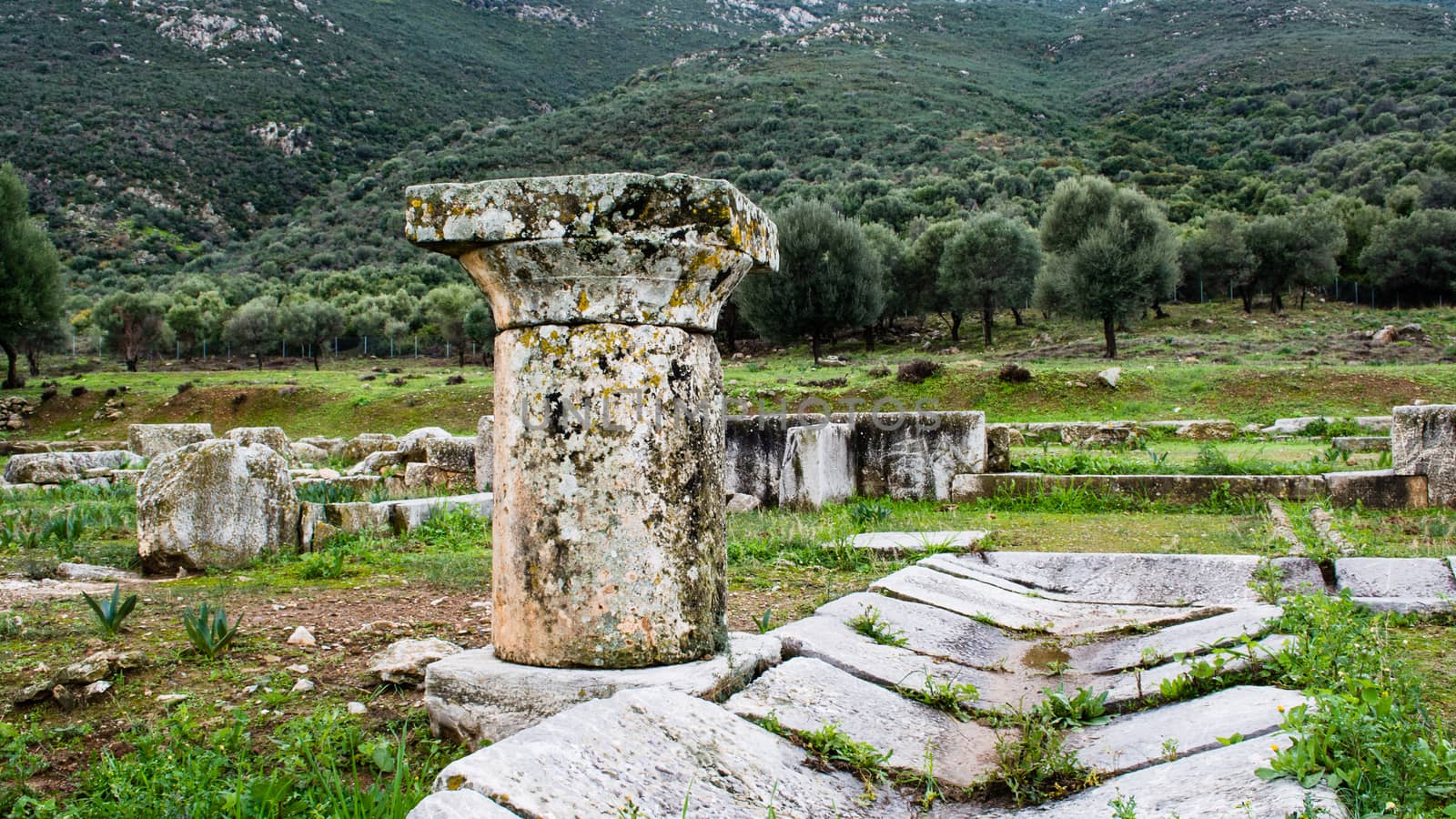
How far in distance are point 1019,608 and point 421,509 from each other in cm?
571

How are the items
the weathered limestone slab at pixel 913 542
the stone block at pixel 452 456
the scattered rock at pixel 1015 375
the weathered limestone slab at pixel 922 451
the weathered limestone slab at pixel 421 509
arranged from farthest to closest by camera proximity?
the scattered rock at pixel 1015 375, the stone block at pixel 452 456, the weathered limestone slab at pixel 922 451, the weathered limestone slab at pixel 421 509, the weathered limestone slab at pixel 913 542

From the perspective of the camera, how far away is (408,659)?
12.3 ft

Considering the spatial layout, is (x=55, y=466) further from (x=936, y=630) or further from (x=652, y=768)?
(x=652, y=768)

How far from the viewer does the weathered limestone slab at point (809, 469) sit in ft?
31.1

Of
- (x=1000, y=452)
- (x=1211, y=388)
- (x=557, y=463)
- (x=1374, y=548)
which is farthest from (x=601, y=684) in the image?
(x=1211, y=388)

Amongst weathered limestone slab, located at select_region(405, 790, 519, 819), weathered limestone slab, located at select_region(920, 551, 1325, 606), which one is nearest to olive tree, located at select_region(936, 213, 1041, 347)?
weathered limestone slab, located at select_region(920, 551, 1325, 606)

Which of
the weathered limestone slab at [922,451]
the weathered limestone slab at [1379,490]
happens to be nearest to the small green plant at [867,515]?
the weathered limestone slab at [922,451]

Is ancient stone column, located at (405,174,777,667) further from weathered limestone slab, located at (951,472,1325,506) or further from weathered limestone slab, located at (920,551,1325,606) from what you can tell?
weathered limestone slab, located at (951,472,1325,506)

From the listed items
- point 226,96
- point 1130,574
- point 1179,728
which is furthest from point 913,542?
point 226,96

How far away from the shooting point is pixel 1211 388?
66.3 ft

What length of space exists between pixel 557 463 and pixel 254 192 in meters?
74.4

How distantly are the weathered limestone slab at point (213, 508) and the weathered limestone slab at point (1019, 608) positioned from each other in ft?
16.1

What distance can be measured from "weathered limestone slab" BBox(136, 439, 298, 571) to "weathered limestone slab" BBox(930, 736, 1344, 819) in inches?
242

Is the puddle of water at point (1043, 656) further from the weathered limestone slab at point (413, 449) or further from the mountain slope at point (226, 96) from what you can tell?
the mountain slope at point (226, 96)
